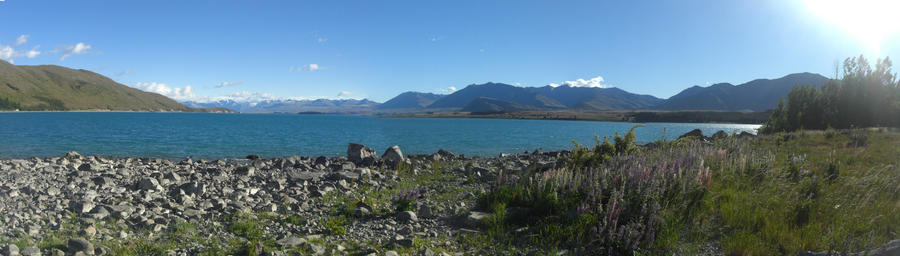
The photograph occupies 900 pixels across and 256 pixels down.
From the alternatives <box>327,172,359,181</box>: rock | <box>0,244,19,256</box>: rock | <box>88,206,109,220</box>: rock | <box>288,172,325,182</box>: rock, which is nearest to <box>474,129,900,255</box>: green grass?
<box>0,244,19,256</box>: rock

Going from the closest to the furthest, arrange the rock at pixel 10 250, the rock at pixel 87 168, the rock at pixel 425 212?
the rock at pixel 10 250
the rock at pixel 425 212
the rock at pixel 87 168

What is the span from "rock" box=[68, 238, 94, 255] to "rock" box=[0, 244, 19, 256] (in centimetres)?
55

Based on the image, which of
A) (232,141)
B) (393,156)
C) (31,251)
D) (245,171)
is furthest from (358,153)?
(232,141)

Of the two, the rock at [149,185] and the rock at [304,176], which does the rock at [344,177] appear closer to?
the rock at [304,176]

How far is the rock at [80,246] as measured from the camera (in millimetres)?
5694

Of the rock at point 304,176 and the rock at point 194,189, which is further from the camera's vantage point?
the rock at point 304,176

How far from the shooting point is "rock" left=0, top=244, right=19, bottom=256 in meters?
5.31

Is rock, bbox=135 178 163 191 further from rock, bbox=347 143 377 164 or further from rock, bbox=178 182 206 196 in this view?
rock, bbox=347 143 377 164

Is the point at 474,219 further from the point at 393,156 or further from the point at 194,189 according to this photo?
the point at 393,156

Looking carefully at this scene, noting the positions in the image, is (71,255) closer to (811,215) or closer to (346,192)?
(346,192)

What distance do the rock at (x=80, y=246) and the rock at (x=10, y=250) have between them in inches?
21.5

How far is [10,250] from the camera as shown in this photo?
536 cm

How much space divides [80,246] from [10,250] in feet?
2.39

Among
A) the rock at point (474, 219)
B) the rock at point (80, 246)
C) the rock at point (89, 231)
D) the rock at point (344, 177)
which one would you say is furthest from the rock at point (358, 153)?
the rock at point (80, 246)
